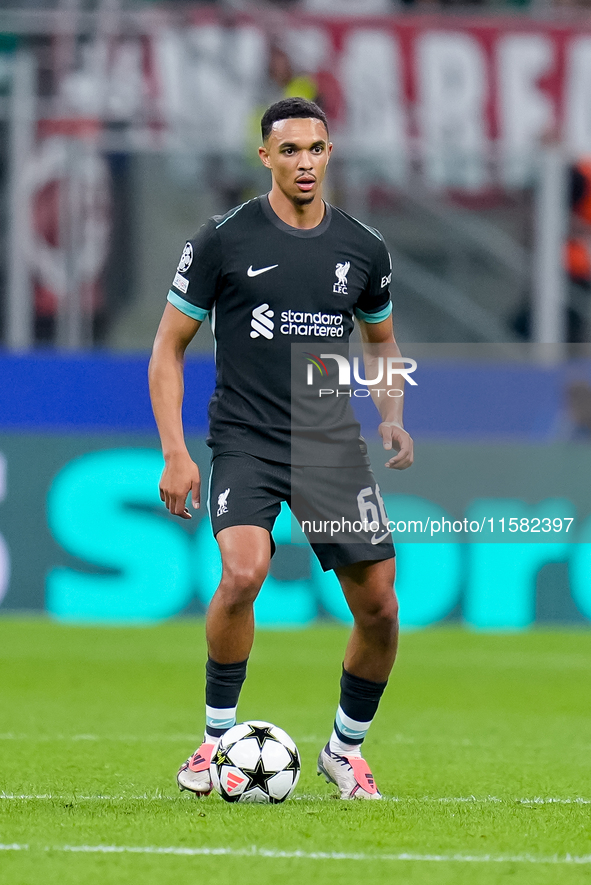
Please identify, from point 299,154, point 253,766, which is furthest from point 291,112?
point 253,766

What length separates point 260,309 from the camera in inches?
180

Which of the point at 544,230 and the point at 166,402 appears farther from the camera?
the point at 544,230

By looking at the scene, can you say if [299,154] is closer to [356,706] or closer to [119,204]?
[356,706]

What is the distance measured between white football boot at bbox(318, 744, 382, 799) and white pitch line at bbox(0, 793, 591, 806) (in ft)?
0.23

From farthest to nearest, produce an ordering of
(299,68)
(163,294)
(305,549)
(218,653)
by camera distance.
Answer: (299,68)
(163,294)
(305,549)
(218,653)

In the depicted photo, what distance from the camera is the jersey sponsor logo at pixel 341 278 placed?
464cm

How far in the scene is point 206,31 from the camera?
1270cm

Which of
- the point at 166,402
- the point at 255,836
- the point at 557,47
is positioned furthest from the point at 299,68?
the point at 255,836

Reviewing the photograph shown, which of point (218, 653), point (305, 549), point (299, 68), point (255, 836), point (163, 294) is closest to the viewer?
point (255, 836)

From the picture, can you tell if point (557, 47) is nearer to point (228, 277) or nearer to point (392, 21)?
point (392, 21)

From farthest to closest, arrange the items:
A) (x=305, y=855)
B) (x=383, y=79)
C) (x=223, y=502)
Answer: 1. (x=383, y=79)
2. (x=223, y=502)
3. (x=305, y=855)

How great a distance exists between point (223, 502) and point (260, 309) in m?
0.61

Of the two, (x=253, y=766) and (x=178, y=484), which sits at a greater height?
(x=178, y=484)

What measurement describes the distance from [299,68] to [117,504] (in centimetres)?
462
